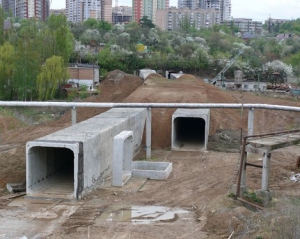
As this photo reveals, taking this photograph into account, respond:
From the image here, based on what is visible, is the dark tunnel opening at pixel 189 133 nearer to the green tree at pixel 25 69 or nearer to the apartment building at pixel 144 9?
the green tree at pixel 25 69

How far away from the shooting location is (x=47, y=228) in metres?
11.8

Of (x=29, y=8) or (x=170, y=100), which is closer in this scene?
(x=170, y=100)

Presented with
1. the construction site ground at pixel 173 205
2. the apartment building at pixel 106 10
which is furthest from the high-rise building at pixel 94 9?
the construction site ground at pixel 173 205

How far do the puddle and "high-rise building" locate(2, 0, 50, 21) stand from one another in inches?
5721

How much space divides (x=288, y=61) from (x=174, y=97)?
4338 centimetres

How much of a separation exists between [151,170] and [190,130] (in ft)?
30.4

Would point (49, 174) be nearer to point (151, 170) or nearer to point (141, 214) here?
point (151, 170)

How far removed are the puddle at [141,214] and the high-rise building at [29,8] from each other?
14532 centimetres

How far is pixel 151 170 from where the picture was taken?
56.4 feet

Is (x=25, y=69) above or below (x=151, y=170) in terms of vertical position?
above

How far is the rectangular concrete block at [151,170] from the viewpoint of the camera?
16719mm

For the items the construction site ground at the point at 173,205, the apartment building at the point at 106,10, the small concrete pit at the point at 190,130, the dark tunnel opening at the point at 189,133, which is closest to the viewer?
the construction site ground at the point at 173,205

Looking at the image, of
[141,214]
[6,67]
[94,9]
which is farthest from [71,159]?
[94,9]

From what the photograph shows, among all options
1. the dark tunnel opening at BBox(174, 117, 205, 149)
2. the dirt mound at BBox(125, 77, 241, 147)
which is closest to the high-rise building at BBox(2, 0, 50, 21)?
the dirt mound at BBox(125, 77, 241, 147)
